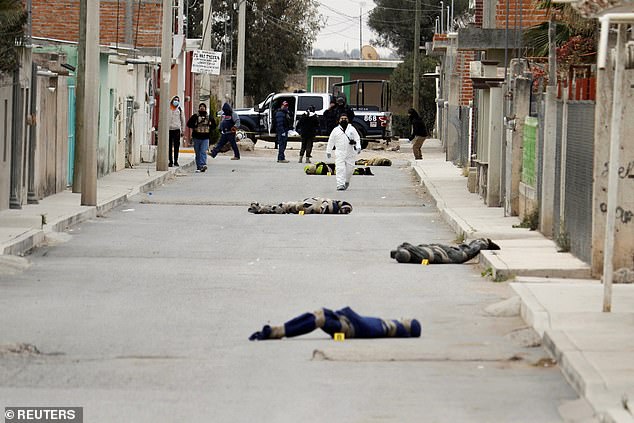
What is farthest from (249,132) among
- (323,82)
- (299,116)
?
(323,82)

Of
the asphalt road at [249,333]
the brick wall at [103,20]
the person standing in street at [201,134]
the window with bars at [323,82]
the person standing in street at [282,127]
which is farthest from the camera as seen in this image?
the window with bars at [323,82]

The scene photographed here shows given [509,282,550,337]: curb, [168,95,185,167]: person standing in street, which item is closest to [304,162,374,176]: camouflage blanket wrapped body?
[168,95,185,167]: person standing in street

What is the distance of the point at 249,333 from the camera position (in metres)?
11.6

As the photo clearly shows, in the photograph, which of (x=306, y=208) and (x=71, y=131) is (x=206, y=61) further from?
(x=306, y=208)

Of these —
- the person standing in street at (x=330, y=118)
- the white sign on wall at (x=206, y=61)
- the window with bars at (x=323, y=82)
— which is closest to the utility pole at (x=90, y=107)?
the white sign on wall at (x=206, y=61)

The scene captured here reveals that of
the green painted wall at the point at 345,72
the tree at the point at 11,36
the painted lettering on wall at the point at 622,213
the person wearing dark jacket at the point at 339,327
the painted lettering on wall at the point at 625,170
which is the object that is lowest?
the person wearing dark jacket at the point at 339,327

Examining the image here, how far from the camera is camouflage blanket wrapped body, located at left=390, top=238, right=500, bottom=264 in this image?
57.2 ft

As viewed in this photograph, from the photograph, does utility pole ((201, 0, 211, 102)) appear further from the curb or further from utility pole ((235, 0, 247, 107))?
the curb

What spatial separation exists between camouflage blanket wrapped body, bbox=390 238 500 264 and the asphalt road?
25 centimetres

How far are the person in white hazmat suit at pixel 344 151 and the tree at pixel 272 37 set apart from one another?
4732 cm

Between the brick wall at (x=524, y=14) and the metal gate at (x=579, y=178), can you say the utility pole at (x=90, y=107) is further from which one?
the brick wall at (x=524, y=14)

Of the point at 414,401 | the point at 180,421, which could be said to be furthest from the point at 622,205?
the point at 180,421

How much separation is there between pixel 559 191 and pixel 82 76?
11.9 m

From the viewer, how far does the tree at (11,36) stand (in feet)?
64.6
